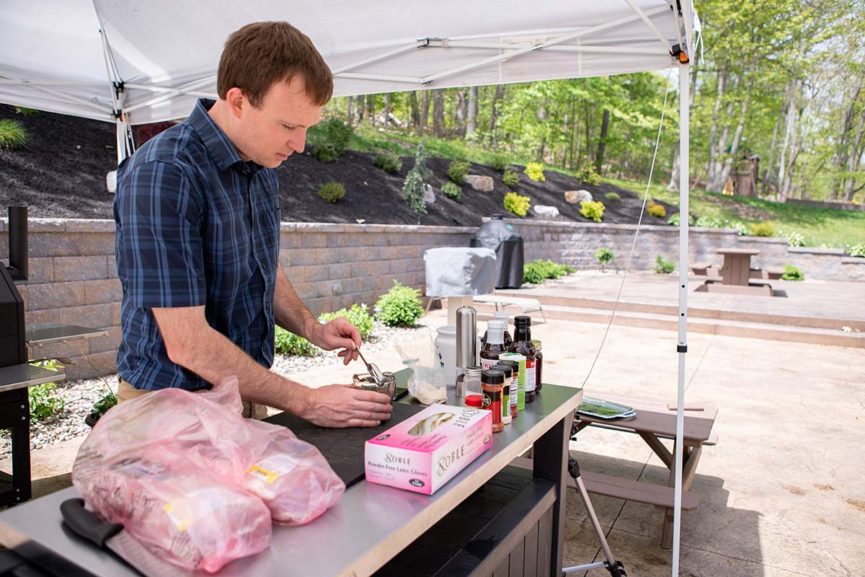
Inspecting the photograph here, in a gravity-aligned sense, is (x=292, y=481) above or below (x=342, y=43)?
below

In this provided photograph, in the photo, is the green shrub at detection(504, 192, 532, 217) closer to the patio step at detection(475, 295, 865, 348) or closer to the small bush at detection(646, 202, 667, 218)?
the patio step at detection(475, 295, 865, 348)

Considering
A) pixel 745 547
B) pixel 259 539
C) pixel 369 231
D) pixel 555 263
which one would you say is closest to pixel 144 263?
pixel 259 539

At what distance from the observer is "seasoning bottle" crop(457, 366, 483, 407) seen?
66.0 inches

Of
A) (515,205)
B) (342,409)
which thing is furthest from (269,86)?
(515,205)

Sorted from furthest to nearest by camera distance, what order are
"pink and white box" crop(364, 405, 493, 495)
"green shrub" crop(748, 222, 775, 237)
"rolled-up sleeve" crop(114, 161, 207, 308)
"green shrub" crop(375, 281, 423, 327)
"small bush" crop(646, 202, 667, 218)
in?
1. "small bush" crop(646, 202, 667, 218)
2. "green shrub" crop(748, 222, 775, 237)
3. "green shrub" crop(375, 281, 423, 327)
4. "rolled-up sleeve" crop(114, 161, 207, 308)
5. "pink and white box" crop(364, 405, 493, 495)

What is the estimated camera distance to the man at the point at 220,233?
1466 mm

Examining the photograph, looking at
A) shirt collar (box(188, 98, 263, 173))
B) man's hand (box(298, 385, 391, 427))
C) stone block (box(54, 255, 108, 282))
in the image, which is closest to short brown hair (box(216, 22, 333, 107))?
shirt collar (box(188, 98, 263, 173))

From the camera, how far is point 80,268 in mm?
5414

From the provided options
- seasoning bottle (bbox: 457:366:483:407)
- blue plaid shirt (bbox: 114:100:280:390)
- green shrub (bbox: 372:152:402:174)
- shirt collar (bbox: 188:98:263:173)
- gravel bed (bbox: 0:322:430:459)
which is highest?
green shrub (bbox: 372:152:402:174)

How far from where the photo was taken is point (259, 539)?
1.00m

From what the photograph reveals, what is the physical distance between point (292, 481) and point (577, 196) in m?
18.5

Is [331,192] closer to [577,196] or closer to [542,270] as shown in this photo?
[542,270]

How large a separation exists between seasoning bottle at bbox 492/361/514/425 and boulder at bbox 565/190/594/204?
57.2 feet

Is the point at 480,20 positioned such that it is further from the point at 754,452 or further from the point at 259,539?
the point at 754,452
